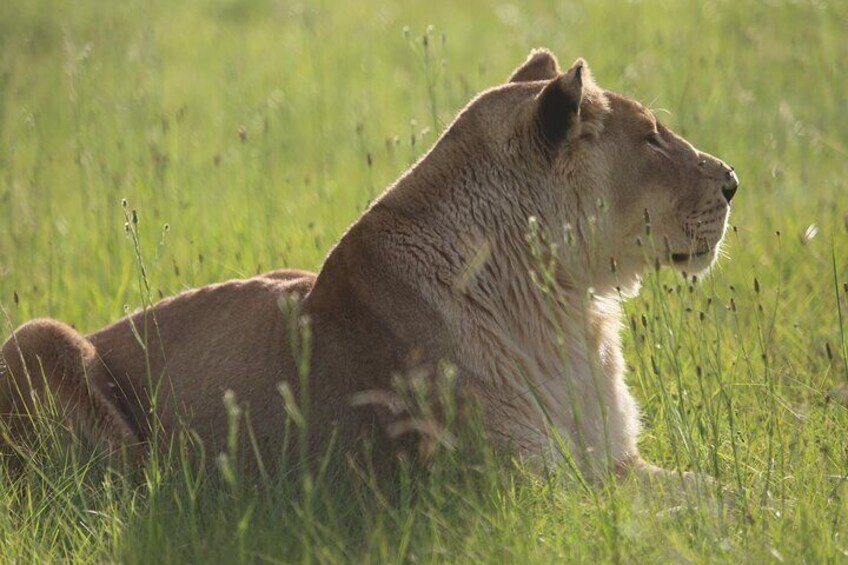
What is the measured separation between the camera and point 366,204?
24.6ft

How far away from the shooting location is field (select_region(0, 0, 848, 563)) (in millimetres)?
3895

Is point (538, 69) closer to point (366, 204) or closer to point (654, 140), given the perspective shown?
point (654, 140)

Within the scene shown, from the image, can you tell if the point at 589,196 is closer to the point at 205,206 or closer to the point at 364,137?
the point at 205,206

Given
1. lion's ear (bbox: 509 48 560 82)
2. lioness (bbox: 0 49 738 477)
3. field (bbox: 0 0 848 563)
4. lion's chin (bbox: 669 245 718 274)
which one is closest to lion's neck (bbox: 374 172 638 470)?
lioness (bbox: 0 49 738 477)

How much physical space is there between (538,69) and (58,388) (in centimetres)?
203

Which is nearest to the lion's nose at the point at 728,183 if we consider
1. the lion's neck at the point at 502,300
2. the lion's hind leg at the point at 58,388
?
the lion's neck at the point at 502,300

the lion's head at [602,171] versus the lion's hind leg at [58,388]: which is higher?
the lion's head at [602,171]

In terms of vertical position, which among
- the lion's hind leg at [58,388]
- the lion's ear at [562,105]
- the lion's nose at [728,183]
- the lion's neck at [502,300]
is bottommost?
the lion's hind leg at [58,388]

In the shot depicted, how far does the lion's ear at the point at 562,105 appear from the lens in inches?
174

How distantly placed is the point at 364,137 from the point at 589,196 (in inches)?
221

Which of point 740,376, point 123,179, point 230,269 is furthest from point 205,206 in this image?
point 740,376

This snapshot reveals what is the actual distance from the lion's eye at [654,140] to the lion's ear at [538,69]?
48 centimetres

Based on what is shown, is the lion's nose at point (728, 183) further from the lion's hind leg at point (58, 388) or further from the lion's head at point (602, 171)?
the lion's hind leg at point (58, 388)

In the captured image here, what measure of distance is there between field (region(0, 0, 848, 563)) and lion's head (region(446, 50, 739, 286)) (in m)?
0.24
